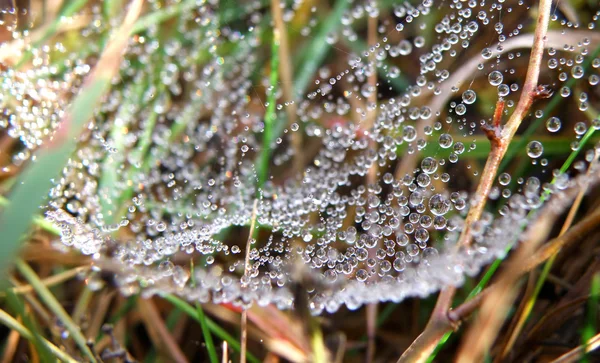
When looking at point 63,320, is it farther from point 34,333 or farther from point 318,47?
point 318,47

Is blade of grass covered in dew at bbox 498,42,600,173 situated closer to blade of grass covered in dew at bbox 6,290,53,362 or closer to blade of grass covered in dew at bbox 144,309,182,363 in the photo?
blade of grass covered in dew at bbox 144,309,182,363

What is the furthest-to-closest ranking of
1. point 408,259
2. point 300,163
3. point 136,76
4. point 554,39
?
point 136,76
point 300,163
point 554,39
point 408,259

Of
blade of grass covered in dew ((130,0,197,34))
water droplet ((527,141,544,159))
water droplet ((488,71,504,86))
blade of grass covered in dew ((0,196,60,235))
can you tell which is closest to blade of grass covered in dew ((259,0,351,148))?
blade of grass covered in dew ((130,0,197,34))

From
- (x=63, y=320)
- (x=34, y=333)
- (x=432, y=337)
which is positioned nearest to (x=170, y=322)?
(x=63, y=320)

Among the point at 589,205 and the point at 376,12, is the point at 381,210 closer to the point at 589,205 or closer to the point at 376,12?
the point at 589,205

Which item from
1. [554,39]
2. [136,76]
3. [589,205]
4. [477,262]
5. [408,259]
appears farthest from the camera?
[136,76]

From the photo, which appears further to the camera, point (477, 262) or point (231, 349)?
point (231, 349)

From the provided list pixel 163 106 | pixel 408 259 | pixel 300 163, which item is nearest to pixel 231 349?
pixel 408 259

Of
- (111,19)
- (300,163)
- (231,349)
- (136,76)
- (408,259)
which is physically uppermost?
(111,19)
